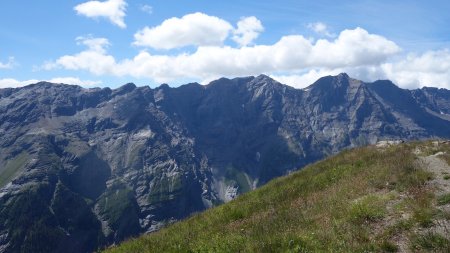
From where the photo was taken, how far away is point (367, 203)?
47.4 ft

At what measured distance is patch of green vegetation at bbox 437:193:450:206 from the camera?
14.0 m

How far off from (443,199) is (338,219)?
159 inches

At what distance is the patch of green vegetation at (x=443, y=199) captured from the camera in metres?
14.0

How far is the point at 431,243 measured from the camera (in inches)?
401

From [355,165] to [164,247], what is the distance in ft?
46.4

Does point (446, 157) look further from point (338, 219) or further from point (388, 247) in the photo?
point (388, 247)

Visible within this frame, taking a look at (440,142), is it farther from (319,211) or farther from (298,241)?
(298,241)

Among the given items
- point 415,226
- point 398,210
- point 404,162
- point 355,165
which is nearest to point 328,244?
point 415,226

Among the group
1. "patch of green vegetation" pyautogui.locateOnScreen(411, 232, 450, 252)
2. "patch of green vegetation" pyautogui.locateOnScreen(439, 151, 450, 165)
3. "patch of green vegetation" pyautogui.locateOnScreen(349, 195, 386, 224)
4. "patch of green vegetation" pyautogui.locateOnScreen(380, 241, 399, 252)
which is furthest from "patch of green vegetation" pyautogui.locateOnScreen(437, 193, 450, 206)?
"patch of green vegetation" pyautogui.locateOnScreen(439, 151, 450, 165)

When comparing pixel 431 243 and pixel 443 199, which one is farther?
pixel 443 199

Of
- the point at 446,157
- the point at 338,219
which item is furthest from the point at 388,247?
the point at 446,157

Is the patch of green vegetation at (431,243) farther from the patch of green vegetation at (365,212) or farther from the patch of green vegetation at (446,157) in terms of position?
the patch of green vegetation at (446,157)

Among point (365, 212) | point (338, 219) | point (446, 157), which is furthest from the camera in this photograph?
point (446, 157)

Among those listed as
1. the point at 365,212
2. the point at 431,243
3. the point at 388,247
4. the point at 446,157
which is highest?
the point at 446,157
